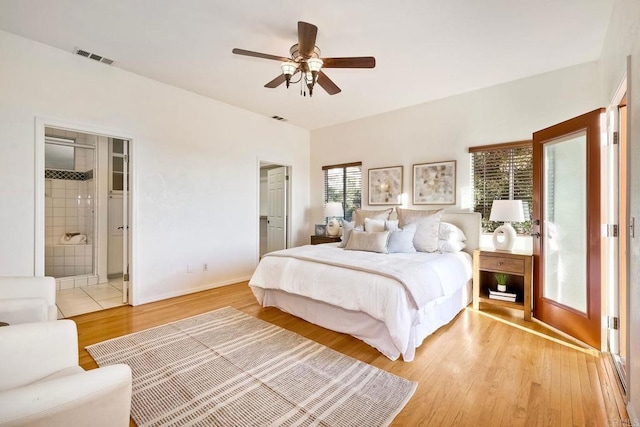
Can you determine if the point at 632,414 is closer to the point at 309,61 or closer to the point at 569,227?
the point at 569,227

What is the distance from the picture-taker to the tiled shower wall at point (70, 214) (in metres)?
Answer: 4.40

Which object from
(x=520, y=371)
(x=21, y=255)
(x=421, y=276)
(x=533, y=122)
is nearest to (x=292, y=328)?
(x=421, y=276)

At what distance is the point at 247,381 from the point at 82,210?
4.48m

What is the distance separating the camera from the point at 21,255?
2.68m

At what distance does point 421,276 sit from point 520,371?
2.98 ft

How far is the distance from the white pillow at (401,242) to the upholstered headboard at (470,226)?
0.79m

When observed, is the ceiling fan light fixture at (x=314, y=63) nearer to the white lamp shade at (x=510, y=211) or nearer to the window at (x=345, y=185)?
the white lamp shade at (x=510, y=211)

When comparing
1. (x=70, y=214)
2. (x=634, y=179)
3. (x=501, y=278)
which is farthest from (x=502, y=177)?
(x=70, y=214)

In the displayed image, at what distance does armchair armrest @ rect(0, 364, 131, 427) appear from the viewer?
78 centimetres

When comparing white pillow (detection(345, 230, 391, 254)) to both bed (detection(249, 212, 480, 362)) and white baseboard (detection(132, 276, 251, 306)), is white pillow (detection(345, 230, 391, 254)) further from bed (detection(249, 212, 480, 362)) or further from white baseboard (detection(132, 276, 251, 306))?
white baseboard (detection(132, 276, 251, 306))

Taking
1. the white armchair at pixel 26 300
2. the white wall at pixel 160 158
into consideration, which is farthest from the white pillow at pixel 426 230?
the white armchair at pixel 26 300

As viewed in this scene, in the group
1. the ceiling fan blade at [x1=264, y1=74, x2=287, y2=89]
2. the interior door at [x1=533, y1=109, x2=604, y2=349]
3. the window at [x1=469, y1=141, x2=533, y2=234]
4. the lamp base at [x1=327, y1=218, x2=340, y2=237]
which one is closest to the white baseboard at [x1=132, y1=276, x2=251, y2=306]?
the lamp base at [x1=327, y1=218, x2=340, y2=237]

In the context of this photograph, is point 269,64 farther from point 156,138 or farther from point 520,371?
point 520,371

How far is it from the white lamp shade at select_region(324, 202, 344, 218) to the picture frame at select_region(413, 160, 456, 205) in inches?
49.7
